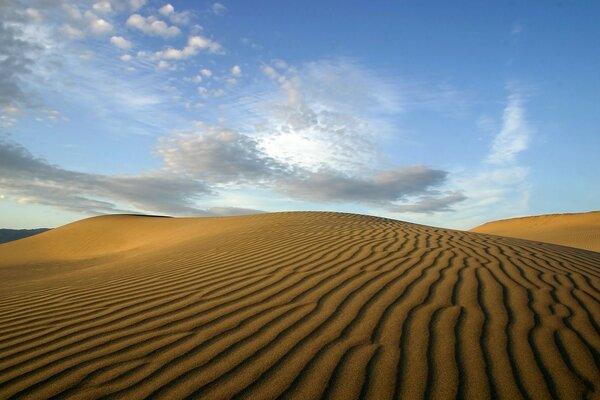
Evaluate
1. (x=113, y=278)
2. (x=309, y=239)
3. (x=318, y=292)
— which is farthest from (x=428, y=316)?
(x=113, y=278)

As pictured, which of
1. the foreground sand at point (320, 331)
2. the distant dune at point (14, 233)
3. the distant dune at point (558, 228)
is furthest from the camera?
the distant dune at point (14, 233)

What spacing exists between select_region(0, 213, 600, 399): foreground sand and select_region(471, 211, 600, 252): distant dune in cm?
1969

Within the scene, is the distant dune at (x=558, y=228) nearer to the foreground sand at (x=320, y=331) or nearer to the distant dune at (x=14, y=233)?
the foreground sand at (x=320, y=331)

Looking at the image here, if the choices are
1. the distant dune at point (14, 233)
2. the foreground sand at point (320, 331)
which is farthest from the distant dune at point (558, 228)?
the distant dune at point (14, 233)

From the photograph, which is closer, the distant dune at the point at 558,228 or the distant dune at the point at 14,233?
the distant dune at the point at 558,228

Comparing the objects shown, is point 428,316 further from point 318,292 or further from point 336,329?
point 318,292

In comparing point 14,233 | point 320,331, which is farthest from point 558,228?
point 14,233

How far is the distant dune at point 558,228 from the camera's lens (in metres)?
22.4

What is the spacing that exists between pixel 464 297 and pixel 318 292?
1380 millimetres

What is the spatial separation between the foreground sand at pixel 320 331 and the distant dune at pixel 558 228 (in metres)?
19.7

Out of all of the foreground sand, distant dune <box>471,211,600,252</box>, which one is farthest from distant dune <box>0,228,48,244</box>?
distant dune <box>471,211,600,252</box>

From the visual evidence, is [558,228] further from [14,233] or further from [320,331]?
[14,233]

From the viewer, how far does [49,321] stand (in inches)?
140

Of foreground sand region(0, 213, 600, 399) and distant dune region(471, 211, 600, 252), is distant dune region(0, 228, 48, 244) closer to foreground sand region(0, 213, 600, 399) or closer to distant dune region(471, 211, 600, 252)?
foreground sand region(0, 213, 600, 399)
